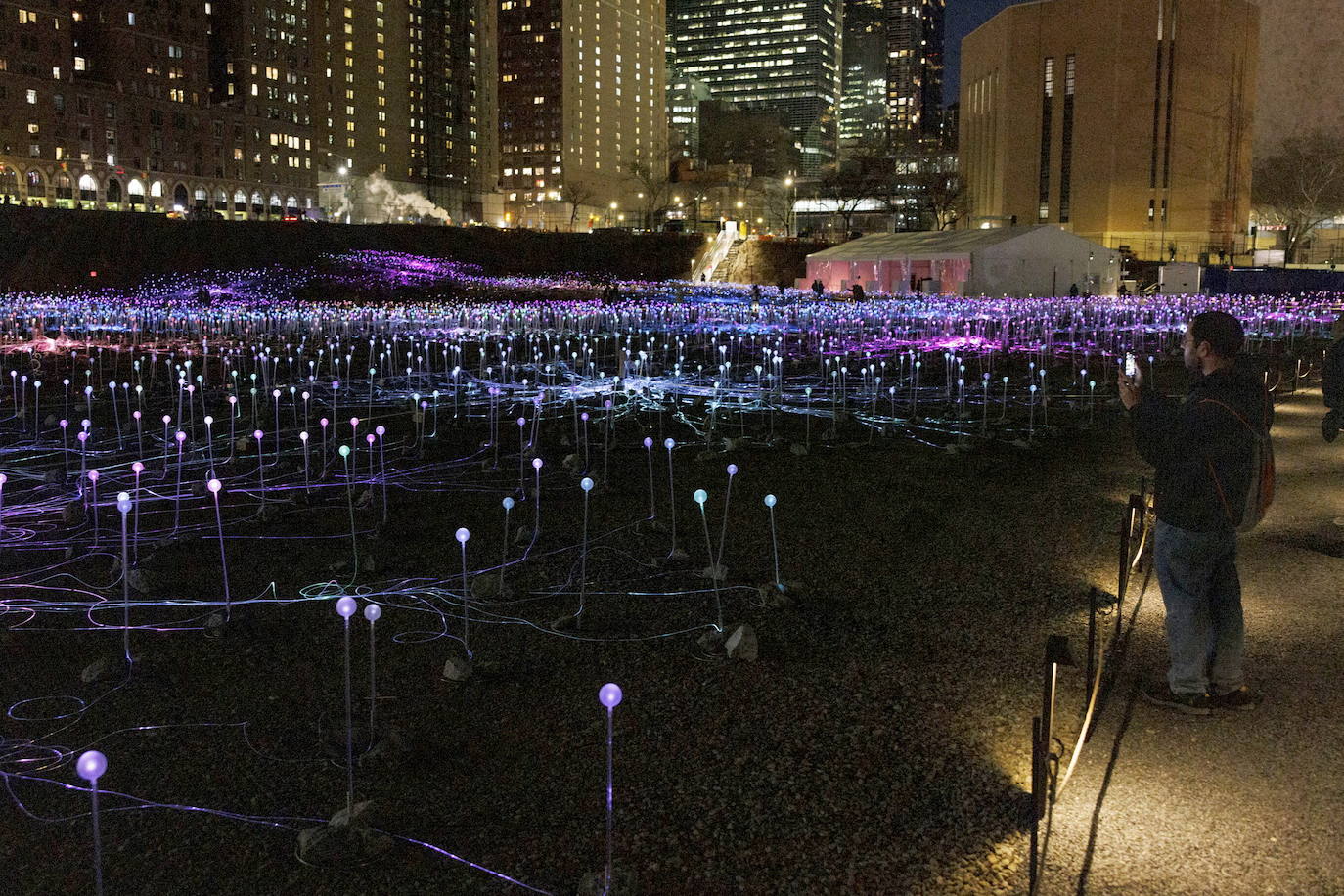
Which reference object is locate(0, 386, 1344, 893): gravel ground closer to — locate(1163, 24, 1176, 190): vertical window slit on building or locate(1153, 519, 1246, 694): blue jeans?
locate(1153, 519, 1246, 694): blue jeans

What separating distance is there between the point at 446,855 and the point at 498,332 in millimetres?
23218

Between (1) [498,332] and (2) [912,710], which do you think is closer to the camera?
(2) [912,710]

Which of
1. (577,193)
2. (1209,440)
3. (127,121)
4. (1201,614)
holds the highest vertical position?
(127,121)

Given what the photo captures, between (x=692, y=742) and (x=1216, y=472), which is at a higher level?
(x=1216, y=472)

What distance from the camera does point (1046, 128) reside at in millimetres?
78562

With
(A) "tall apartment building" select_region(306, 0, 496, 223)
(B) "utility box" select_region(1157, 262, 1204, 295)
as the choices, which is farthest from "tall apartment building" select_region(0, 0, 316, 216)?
(B) "utility box" select_region(1157, 262, 1204, 295)

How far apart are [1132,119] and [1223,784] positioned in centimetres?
8063

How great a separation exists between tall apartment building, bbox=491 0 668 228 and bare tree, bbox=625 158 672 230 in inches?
21.4

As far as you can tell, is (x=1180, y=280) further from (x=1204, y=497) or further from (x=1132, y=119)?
(x=1204, y=497)

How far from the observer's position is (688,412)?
15.1 m

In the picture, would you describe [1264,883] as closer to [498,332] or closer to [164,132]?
[498,332]

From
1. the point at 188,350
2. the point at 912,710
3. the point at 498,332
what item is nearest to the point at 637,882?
the point at 912,710

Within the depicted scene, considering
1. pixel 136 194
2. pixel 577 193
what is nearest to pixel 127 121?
pixel 136 194

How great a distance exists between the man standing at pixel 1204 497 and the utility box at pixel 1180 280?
45.0 m
